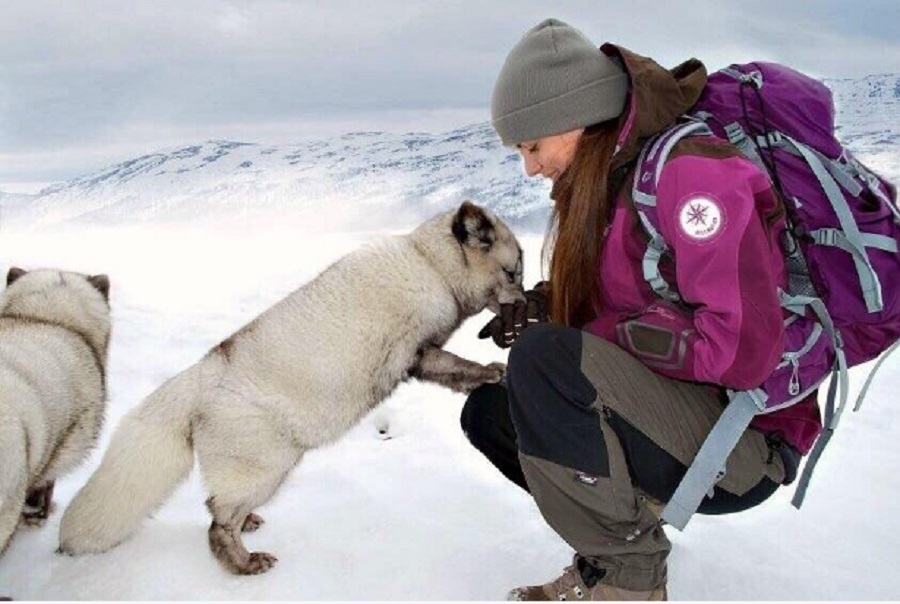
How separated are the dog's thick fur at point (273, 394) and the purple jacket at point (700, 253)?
127 centimetres

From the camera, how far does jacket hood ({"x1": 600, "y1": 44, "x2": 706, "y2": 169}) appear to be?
2.58 meters

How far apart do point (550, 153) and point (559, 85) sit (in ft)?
0.88

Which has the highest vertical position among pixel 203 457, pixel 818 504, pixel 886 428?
pixel 203 457

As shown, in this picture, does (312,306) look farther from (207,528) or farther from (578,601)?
(578,601)

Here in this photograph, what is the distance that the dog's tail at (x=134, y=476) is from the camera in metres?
3.48

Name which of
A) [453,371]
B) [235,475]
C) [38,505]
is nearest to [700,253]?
[453,371]

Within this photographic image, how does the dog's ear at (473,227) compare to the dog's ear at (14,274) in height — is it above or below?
above

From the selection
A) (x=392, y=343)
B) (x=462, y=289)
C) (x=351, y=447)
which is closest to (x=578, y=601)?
(x=392, y=343)

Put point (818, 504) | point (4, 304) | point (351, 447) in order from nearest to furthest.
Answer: point (818, 504), point (4, 304), point (351, 447)

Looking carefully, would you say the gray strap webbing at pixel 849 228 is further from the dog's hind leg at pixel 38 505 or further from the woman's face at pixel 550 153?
the dog's hind leg at pixel 38 505

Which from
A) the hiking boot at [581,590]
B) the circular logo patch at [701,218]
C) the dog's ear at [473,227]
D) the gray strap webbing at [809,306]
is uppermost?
the circular logo patch at [701,218]

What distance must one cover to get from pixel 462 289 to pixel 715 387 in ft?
5.57

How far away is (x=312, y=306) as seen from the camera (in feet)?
12.4

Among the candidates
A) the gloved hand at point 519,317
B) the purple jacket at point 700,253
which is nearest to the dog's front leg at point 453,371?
the gloved hand at point 519,317
